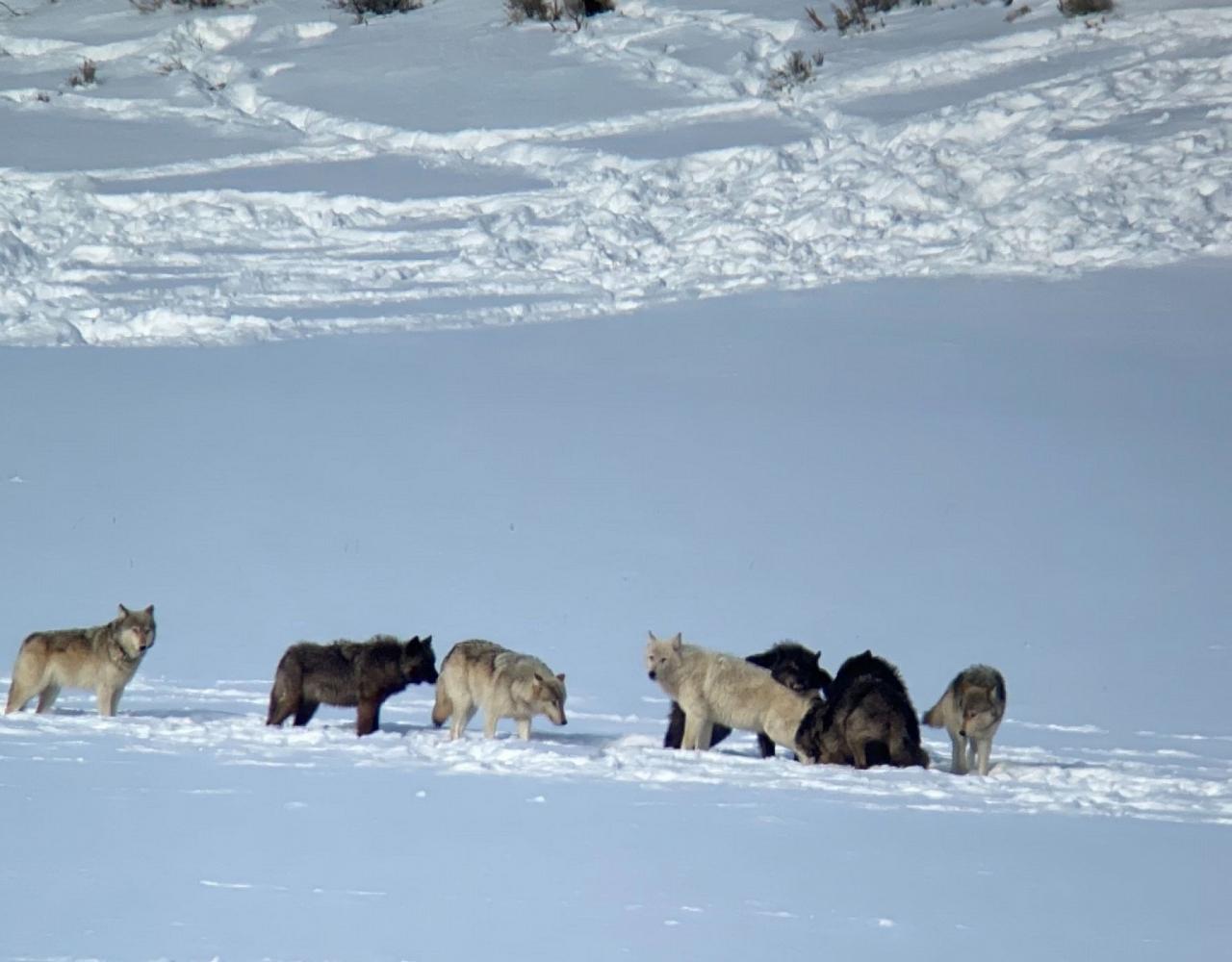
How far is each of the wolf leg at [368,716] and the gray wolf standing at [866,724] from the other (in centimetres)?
238

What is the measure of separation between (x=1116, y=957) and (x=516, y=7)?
2400 cm

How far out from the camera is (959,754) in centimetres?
885

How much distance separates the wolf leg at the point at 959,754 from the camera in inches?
347

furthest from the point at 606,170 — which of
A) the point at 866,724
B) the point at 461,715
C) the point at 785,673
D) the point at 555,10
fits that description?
the point at 866,724

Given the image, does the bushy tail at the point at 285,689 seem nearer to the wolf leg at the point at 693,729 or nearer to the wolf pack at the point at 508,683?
the wolf pack at the point at 508,683

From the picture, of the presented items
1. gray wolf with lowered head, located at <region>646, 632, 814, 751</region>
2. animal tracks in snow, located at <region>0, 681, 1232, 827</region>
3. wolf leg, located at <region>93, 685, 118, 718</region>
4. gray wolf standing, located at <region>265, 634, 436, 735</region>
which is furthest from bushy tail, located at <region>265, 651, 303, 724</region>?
gray wolf with lowered head, located at <region>646, 632, 814, 751</region>

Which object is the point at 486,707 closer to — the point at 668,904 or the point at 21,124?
the point at 668,904

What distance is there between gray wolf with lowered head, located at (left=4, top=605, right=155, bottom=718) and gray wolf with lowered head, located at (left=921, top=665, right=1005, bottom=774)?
436 cm

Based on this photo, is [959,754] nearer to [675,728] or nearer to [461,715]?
[675,728]

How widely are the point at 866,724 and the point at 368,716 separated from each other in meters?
2.81

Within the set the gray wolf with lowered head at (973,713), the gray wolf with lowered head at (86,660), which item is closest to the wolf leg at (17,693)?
the gray wolf with lowered head at (86,660)

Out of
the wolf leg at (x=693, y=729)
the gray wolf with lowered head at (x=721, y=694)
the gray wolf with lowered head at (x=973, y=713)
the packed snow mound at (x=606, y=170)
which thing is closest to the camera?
the gray wolf with lowered head at (x=973, y=713)

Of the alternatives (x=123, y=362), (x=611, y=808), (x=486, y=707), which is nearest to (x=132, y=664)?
(x=486, y=707)

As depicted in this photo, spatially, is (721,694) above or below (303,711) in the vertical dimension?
above
